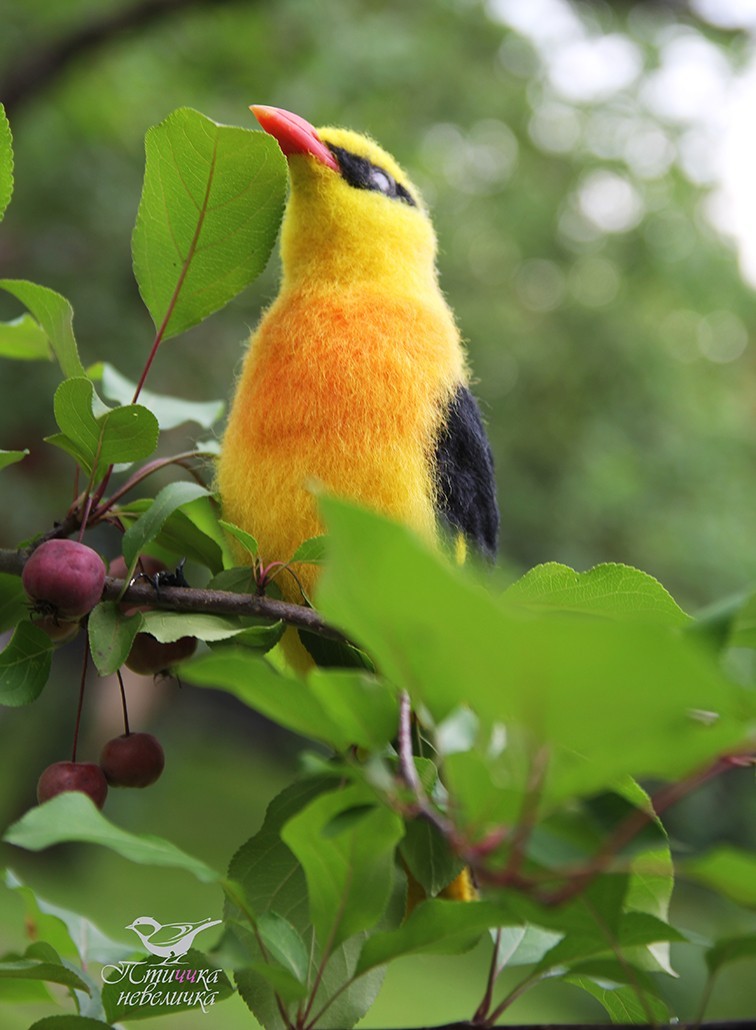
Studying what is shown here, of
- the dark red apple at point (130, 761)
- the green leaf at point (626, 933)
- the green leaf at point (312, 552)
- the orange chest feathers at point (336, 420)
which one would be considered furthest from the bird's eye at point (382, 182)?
the green leaf at point (626, 933)

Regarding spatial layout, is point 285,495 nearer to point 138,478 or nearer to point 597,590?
point 138,478

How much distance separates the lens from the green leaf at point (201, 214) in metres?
0.61

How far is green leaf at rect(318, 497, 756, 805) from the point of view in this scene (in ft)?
0.88

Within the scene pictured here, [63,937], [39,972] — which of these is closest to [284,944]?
[39,972]

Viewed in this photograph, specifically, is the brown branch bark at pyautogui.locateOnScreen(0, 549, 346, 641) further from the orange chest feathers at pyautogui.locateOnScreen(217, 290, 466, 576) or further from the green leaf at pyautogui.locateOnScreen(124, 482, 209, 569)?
the orange chest feathers at pyautogui.locateOnScreen(217, 290, 466, 576)

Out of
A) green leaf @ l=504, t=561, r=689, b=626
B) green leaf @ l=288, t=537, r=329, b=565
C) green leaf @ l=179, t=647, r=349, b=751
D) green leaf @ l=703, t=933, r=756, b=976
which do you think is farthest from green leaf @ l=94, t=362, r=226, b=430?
green leaf @ l=703, t=933, r=756, b=976

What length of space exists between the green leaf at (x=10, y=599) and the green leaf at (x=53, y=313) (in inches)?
6.2

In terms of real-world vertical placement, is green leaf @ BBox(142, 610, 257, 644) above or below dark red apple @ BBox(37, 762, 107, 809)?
above

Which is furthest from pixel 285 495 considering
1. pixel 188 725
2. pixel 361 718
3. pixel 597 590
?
pixel 188 725

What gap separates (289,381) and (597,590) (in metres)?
0.30

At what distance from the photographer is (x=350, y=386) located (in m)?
0.72

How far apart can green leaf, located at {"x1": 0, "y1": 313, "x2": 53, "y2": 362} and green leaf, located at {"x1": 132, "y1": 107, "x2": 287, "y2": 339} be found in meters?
0.14

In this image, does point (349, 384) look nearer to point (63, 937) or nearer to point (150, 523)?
point (150, 523)

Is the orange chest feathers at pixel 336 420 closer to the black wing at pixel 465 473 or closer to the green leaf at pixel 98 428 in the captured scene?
the black wing at pixel 465 473
